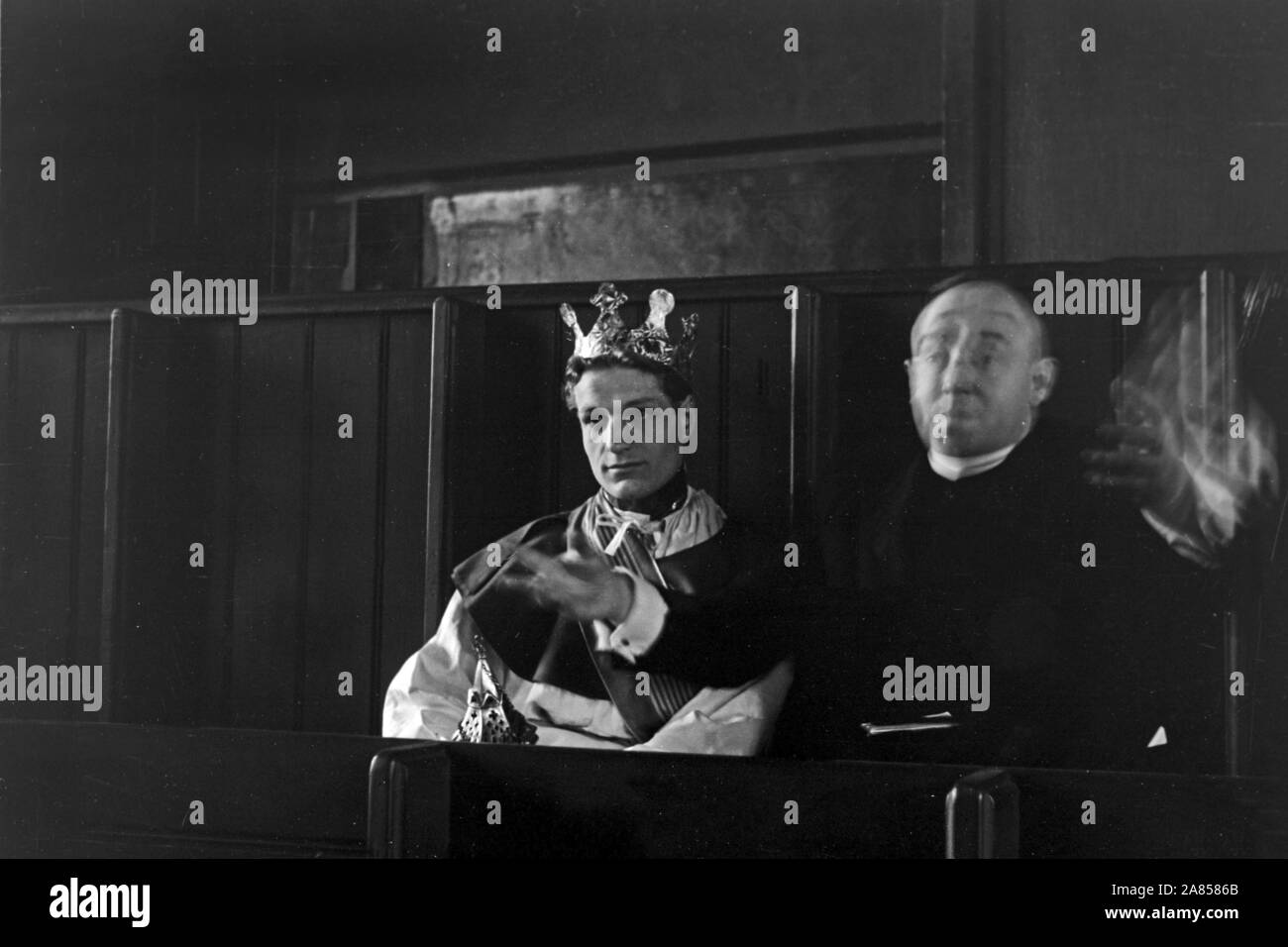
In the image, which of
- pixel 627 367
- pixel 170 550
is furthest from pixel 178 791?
pixel 627 367

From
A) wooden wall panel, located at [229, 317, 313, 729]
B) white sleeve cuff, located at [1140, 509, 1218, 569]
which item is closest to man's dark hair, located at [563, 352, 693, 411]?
wooden wall panel, located at [229, 317, 313, 729]

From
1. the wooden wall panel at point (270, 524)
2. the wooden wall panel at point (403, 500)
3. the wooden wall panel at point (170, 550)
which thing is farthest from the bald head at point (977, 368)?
the wooden wall panel at point (170, 550)

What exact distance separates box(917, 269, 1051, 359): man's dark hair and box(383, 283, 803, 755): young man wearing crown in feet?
0.98

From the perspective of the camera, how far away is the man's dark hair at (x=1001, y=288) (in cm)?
164

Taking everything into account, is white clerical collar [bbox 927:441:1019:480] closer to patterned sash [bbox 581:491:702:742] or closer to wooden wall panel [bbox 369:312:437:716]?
patterned sash [bbox 581:491:702:742]

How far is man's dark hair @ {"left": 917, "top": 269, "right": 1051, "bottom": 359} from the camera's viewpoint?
164 cm

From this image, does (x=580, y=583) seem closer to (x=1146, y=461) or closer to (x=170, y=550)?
(x=170, y=550)

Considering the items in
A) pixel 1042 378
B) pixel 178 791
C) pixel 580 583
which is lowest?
pixel 178 791

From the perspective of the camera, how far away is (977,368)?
1.65 m

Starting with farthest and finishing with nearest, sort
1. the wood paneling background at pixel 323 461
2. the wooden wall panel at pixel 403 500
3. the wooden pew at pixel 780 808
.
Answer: the wooden wall panel at pixel 403 500, the wood paneling background at pixel 323 461, the wooden pew at pixel 780 808

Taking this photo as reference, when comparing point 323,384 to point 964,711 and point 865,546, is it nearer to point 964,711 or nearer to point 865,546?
point 865,546

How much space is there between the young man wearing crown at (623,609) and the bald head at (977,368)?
253 mm

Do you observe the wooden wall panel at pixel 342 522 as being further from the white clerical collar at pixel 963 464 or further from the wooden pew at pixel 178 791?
the white clerical collar at pixel 963 464

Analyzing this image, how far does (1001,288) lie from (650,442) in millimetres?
460
